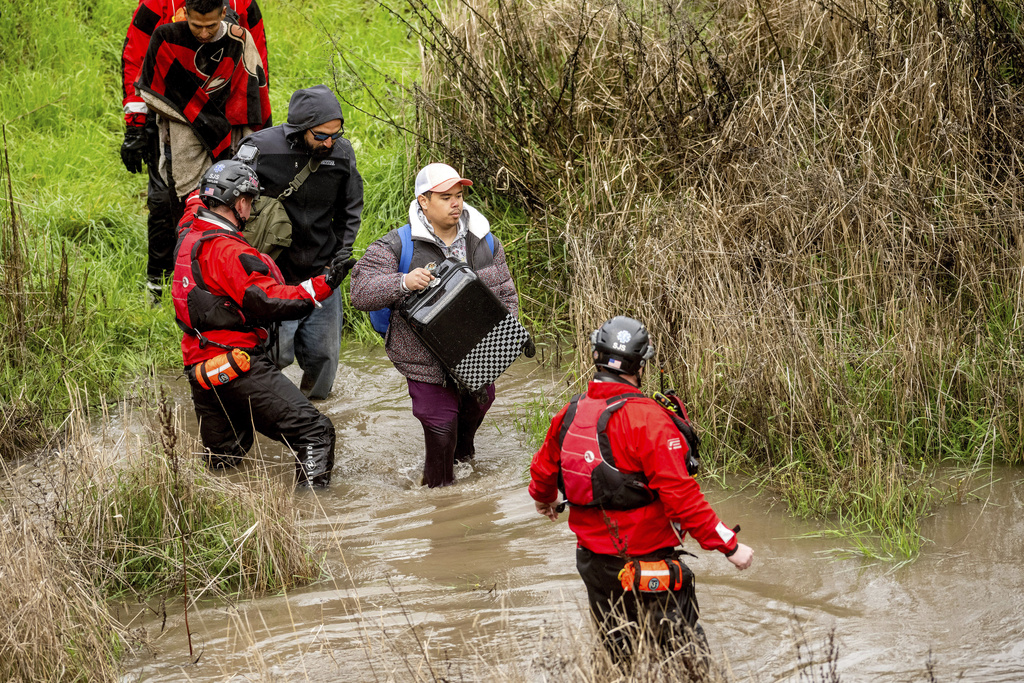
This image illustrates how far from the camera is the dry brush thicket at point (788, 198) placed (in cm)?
551

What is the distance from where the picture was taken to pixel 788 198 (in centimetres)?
634

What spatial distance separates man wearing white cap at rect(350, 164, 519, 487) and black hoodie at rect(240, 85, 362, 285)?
709 mm

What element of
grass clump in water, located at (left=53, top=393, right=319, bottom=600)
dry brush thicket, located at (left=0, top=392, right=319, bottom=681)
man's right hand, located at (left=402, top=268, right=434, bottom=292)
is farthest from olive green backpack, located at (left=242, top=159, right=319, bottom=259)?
grass clump in water, located at (left=53, top=393, right=319, bottom=600)

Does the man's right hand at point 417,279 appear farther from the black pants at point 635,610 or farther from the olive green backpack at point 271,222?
the black pants at point 635,610

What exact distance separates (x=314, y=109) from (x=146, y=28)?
77.7 inches

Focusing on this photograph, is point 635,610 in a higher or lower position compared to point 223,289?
lower

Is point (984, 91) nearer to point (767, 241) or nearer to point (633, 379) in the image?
point (767, 241)

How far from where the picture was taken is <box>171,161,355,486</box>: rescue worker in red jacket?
5391 millimetres

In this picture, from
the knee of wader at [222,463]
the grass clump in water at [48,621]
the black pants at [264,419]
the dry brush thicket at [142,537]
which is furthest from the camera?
the knee of wader at [222,463]

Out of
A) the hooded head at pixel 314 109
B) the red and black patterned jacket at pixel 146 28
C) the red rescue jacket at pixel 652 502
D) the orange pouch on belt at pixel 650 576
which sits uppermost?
the red and black patterned jacket at pixel 146 28

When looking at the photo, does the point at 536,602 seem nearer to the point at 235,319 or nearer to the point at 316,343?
the point at 235,319

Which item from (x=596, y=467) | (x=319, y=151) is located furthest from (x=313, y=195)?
(x=596, y=467)

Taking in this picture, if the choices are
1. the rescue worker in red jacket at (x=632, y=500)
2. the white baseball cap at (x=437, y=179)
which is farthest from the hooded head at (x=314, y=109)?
the rescue worker in red jacket at (x=632, y=500)

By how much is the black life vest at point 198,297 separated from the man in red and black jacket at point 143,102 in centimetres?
213
